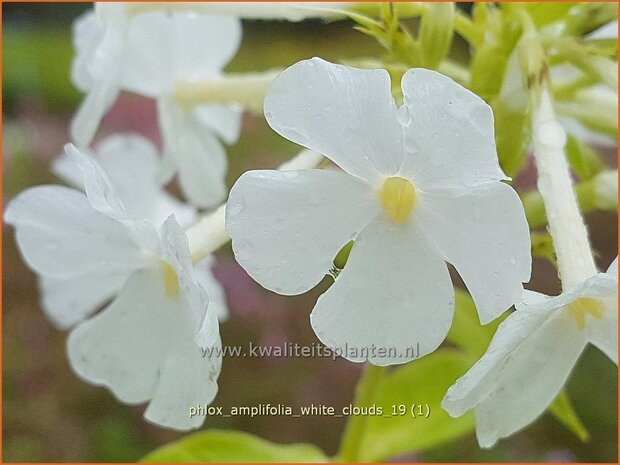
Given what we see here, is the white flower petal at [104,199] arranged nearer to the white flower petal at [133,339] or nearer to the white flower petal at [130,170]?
the white flower petal at [133,339]

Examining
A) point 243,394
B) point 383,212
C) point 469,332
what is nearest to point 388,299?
point 383,212

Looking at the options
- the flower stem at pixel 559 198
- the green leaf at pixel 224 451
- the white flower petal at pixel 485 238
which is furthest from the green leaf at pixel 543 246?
the green leaf at pixel 224 451

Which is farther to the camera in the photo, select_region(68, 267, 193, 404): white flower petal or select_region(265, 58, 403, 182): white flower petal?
select_region(68, 267, 193, 404): white flower petal

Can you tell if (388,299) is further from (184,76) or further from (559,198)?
(184,76)

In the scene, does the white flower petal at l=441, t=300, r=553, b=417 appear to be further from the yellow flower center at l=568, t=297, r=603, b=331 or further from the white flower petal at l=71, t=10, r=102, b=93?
the white flower petal at l=71, t=10, r=102, b=93

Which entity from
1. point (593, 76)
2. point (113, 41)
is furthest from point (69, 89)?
point (593, 76)

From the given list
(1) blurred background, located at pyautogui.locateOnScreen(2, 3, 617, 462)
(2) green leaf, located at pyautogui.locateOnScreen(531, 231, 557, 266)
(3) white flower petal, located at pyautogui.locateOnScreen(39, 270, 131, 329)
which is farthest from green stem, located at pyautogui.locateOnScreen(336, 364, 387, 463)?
(1) blurred background, located at pyautogui.locateOnScreen(2, 3, 617, 462)
